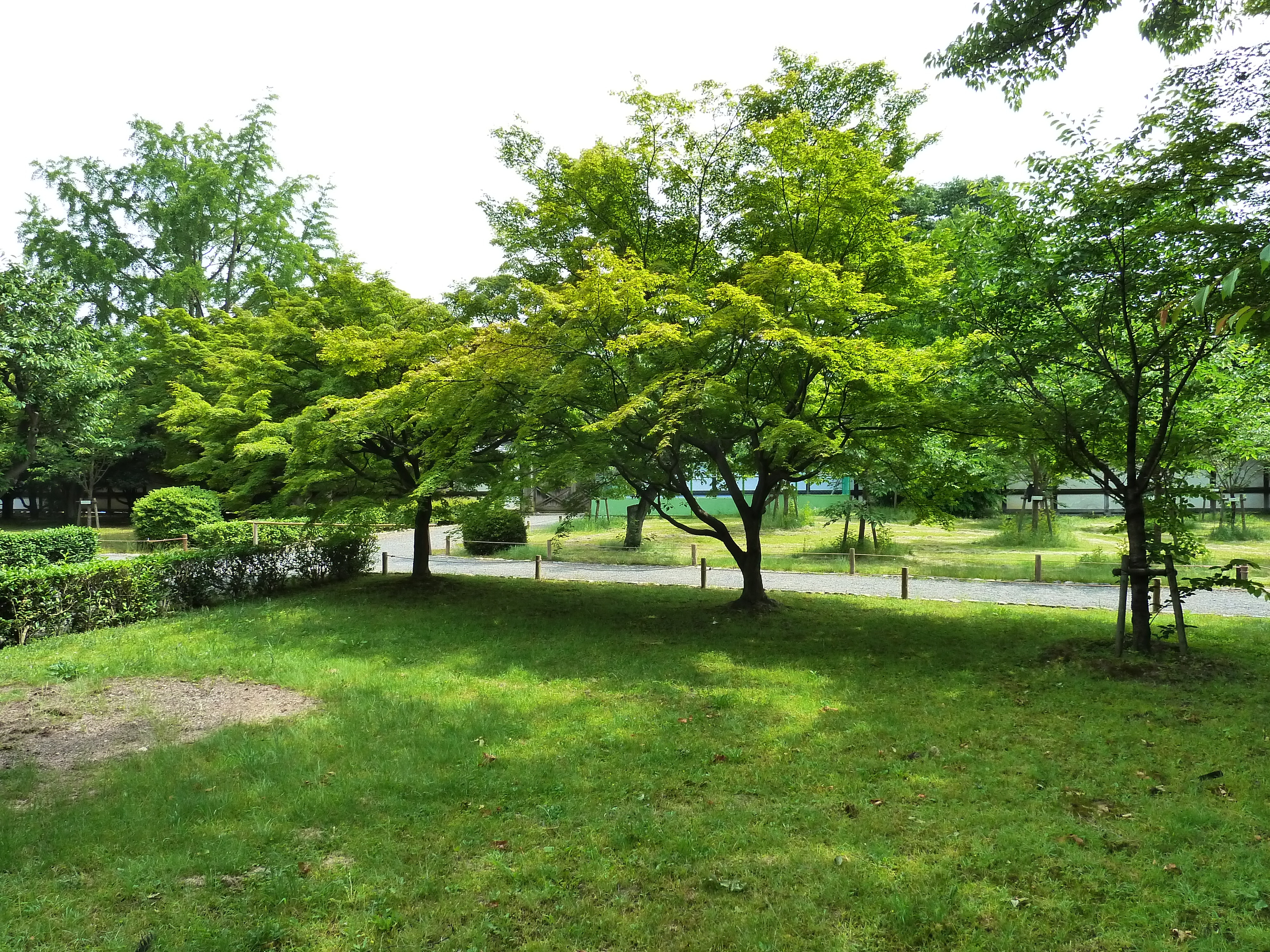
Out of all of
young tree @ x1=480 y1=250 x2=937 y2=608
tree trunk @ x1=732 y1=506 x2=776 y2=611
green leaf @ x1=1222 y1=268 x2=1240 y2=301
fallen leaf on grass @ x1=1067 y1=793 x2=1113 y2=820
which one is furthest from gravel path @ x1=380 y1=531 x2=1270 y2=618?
green leaf @ x1=1222 y1=268 x2=1240 y2=301

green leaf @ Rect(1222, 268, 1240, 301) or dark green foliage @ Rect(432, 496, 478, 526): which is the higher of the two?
green leaf @ Rect(1222, 268, 1240, 301)

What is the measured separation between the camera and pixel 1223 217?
7.58 metres

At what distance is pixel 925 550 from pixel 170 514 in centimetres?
2251

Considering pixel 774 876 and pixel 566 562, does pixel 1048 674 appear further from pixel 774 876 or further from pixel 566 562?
pixel 566 562

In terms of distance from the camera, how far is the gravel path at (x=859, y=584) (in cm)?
1310

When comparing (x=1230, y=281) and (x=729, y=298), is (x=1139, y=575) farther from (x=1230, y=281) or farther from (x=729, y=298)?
(x=1230, y=281)

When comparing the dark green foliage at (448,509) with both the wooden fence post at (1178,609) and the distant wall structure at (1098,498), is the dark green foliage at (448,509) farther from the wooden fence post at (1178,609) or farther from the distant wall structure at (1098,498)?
the distant wall structure at (1098,498)

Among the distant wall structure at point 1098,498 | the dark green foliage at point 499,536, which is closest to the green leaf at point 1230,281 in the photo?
the dark green foliage at point 499,536

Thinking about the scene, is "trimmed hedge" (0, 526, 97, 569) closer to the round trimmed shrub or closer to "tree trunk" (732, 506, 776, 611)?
the round trimmed shrub

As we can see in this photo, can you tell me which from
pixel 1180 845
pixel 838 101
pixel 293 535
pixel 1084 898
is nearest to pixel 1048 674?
pixel 1180 845

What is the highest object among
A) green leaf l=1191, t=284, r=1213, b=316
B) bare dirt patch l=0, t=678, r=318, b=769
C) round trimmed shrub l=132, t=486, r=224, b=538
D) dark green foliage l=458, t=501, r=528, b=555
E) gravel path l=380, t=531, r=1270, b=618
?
green leaf l=1191, t=284, r=1213, b=316

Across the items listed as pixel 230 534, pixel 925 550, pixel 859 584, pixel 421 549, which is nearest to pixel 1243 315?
pixel 421 549

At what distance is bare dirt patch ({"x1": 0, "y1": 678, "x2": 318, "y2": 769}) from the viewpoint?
5938mm

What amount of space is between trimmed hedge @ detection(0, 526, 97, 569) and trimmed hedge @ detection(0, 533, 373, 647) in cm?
318
